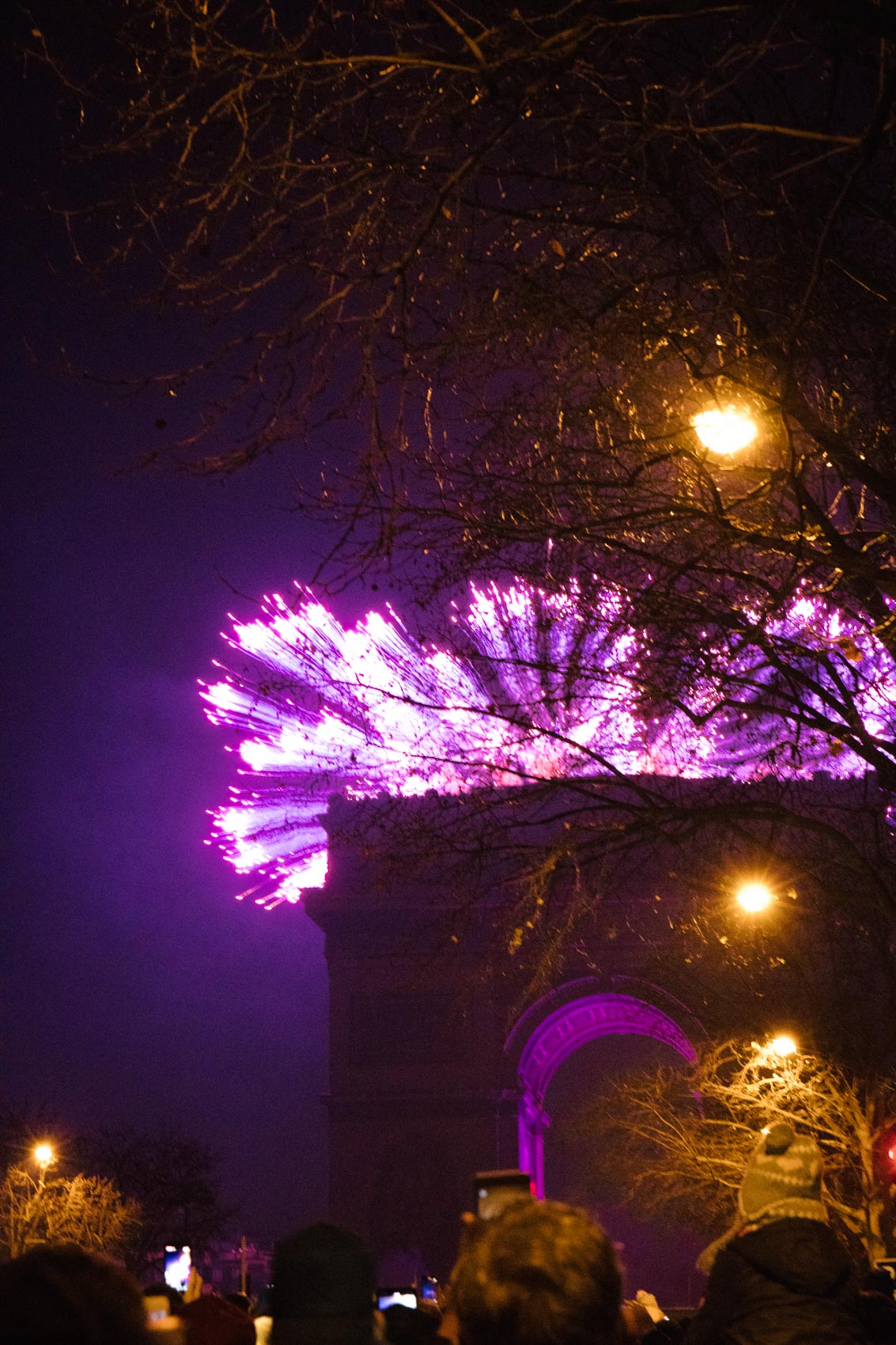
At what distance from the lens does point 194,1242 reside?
131 ft

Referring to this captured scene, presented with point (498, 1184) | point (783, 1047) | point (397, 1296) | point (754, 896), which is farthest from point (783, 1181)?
point (783, 1047)

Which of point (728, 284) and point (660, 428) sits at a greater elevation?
point (660, 428)

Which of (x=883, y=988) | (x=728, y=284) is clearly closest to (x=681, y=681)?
(x=728, y=284)

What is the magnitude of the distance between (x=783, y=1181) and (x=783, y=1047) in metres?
18.2

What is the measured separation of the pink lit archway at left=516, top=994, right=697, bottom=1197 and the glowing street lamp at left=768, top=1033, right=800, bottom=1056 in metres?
17.5

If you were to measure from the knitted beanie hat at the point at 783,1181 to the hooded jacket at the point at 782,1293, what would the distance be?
122mm

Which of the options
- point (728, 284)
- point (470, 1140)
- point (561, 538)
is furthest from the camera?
point (470, 1140)

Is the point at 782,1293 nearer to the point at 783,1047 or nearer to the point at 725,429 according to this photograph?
the point at 725,429

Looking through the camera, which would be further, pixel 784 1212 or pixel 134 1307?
pixel 784 1212

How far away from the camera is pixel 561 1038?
43.8 m

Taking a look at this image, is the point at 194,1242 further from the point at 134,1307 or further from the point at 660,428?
the point at 134,1307

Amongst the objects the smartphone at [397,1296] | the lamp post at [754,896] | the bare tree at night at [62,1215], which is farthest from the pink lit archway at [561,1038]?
the smartphone at [397,1296]

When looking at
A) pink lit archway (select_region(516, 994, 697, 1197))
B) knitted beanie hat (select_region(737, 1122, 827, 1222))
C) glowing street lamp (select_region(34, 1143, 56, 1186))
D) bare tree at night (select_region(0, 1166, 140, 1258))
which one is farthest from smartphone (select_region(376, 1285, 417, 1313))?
pink lit archway (select_region(516, 994, 697, 1197))

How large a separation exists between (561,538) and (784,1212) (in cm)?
663
